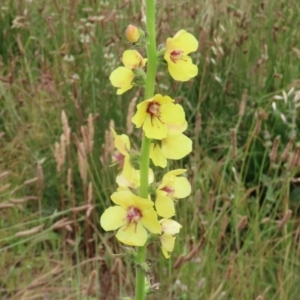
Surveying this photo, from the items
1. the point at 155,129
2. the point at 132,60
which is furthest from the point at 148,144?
the point at 132,60

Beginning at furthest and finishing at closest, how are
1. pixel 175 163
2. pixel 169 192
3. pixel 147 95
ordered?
pixel 175 163 < pixel 169 192 < pixel 147 95

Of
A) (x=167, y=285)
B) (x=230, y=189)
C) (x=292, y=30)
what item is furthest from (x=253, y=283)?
(x=292, y=30)

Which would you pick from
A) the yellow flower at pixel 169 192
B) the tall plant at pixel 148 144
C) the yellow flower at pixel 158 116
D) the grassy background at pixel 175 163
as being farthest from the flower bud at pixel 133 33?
the grassy background at pixel 175 163

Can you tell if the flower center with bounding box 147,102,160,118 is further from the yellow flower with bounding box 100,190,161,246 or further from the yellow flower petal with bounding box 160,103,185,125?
the yellow flower with bounding box 100,190,161,246

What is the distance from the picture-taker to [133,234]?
113cm

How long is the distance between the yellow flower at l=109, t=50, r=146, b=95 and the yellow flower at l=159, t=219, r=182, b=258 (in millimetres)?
260

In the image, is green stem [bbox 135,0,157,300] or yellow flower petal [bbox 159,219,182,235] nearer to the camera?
green stem [bbox 135,0,157,300]

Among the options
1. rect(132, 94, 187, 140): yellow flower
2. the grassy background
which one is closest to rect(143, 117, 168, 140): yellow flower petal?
rect(132, 94, 187, 140): yellow flower

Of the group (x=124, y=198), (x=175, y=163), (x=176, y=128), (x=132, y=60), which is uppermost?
(x=132, y=60)

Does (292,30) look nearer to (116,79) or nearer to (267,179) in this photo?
(267,179)

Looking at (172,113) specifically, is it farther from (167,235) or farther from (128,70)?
(167,235)

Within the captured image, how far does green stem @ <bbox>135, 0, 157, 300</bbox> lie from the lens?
1.06 metres

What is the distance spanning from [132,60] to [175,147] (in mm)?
166

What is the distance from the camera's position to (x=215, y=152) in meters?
3.37
